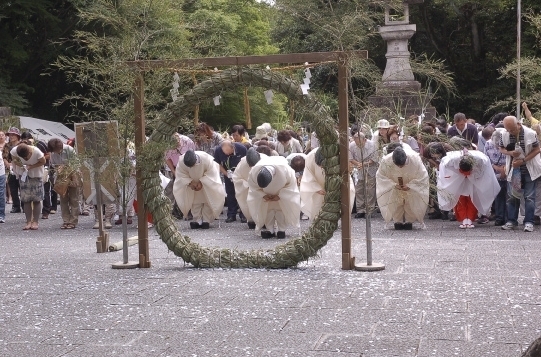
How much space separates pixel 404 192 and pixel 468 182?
3.46 ft

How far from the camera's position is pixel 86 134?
39.3ft

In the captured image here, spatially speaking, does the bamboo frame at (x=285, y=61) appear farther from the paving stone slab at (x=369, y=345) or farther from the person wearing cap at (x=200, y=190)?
the person wearing cap at (x=200, y=190)

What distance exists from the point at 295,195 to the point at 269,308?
5.61 m

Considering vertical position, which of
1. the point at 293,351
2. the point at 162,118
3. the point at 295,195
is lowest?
the point at 293,351

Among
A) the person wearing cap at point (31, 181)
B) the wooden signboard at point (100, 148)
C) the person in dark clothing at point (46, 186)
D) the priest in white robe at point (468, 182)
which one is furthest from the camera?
the person in dark clothing at point (46, 186)

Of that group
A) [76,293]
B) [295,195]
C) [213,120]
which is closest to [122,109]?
[76,293]

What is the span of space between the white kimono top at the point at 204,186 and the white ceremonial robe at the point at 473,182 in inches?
142

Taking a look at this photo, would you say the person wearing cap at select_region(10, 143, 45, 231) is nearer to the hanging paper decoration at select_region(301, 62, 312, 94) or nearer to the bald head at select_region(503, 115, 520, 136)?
the hanging paper decoration at select_region(301, 62, 312, 94)

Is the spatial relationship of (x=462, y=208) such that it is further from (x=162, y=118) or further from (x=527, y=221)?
(x=162, y=118)

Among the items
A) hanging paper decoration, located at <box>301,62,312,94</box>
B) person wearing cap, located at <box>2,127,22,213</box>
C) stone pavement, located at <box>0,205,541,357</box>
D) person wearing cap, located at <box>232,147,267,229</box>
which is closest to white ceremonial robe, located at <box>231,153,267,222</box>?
person wearing cap, located at <box>232,147,267,229</box>

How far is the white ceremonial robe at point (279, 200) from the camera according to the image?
44.4ft

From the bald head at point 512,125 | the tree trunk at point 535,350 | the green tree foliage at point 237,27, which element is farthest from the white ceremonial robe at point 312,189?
the green tree foliage at point 237,27

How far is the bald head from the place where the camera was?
14164 mm

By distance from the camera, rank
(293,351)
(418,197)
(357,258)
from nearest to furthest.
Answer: (293,351) → (357,258) → (418,197)
